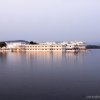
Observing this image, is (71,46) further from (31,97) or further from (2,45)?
(31,97)

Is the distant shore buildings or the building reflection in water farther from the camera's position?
the distant shore buildings

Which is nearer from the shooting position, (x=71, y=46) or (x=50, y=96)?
(x=50, y=96)

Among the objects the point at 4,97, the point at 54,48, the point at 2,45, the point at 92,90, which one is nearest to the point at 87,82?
the point at 92,90

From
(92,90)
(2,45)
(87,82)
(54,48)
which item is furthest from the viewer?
(2,45)

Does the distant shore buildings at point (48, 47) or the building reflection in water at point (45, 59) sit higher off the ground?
the building reflection in water at point (45, 59)

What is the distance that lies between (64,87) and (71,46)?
3362cm

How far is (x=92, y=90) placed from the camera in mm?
7188

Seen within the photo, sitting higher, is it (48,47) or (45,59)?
(45,59)

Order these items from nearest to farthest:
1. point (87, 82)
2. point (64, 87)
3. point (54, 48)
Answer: point (64, 87)
point (87, 82)
point (54, 48)

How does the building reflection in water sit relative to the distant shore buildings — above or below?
above

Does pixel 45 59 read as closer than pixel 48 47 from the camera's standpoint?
Yes

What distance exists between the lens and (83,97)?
6.54 meters

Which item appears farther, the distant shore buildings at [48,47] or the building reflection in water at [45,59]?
the distant shore buildings at [48,47]

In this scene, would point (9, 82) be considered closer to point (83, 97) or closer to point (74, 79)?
point (74, 79)
